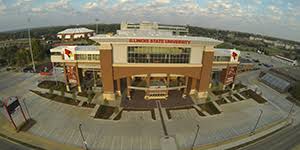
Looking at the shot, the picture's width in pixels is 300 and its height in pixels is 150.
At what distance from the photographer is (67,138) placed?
113 ft

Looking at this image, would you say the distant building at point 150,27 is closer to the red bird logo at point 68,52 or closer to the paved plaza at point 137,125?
the red bird logo at point 68,52

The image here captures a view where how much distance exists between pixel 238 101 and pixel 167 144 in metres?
33.8

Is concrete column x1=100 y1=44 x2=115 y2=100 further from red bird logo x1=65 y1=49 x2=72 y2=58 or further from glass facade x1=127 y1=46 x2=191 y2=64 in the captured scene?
red bird logo x1=65 y1=49 x2=72 y2=58

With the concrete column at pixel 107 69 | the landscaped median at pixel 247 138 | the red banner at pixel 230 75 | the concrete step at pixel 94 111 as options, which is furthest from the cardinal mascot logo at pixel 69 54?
the red banner at pixel 230 75

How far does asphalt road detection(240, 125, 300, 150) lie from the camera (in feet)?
115

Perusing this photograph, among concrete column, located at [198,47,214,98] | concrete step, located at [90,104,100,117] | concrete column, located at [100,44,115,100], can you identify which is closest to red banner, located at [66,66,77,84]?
concrete column, located at [100,44,115,100]

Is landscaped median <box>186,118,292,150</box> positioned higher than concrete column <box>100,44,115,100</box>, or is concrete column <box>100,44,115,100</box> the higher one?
concrete column <box>100,44,115,100</box>

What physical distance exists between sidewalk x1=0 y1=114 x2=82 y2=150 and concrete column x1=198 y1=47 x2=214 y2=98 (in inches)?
1558

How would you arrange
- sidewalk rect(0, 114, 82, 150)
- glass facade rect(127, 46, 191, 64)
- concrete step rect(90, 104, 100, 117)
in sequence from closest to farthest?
sidewalk rect(0, 114, 82, 150), concrete step rect(90, 104, 100, 117), glass facade rect(127, 46, 191, 64)

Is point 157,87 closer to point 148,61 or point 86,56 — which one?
point 148,61

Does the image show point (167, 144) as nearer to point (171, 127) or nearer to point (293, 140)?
point (171, 127)

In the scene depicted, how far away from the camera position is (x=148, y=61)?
48.5 m

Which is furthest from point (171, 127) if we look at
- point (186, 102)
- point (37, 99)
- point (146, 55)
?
point (37, 99)

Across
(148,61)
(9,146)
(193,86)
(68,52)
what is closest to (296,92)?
(193,86)
